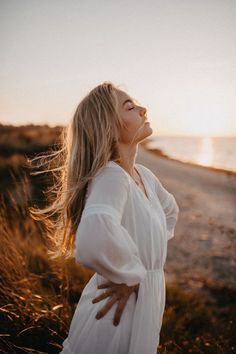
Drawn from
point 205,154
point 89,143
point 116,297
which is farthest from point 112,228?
point 205,154

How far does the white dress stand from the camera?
143 cm

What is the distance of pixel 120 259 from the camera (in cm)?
147

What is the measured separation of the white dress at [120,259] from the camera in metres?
1.43

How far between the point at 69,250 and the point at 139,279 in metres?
0.72

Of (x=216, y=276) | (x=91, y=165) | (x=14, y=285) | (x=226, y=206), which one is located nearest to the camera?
(x=91, y=165)

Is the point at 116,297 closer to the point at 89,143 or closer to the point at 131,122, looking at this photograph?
the point at 89,143

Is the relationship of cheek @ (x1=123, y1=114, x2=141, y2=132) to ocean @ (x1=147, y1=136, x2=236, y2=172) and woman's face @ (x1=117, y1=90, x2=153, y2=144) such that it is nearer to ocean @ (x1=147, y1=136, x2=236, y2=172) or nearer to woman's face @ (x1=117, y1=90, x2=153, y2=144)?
woman's face @ (x1=117, y1=90, x2=153, y2=144)

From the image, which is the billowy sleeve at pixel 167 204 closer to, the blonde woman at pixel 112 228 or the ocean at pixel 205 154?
the blonde woman at pixel 112 228

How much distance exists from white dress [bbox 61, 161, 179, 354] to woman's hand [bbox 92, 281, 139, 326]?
3 centimetres

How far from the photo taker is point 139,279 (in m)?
1.49

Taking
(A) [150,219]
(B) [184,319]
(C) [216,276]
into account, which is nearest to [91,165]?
(A) [150,219]

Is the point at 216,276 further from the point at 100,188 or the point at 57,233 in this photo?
the point at 100,188

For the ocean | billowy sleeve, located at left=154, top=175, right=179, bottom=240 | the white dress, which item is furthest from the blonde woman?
the ocean

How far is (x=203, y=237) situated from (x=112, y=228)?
5591 mm
